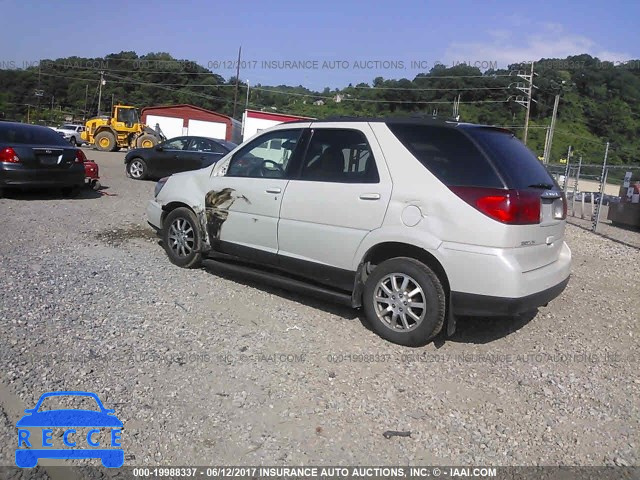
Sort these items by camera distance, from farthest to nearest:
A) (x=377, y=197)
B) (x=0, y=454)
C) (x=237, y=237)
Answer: (x=237, y=237)
(x=377, y=197)
(x=0, y=454)

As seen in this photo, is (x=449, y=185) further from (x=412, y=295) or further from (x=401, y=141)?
(x=412, y=295)

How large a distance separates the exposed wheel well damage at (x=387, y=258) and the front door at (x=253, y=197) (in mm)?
1009

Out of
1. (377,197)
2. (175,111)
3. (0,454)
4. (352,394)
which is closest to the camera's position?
(0,454)

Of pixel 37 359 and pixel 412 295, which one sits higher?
pixel 412 295

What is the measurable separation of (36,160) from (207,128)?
32.2 m

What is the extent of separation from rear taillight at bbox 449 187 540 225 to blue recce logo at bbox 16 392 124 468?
2925 millimetres

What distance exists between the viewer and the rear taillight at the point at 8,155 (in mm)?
10023

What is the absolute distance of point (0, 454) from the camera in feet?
9.46

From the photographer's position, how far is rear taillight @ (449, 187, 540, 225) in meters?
4.07

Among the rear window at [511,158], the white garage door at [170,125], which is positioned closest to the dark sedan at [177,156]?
the rear window at [511,158]

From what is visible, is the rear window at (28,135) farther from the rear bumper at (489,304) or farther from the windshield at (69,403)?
the rear bumper at (489,304)

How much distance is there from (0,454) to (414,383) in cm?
264

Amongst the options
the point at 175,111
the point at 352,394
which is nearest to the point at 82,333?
the point at 352,394

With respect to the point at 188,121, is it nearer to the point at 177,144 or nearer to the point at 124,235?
the point at 177,144
